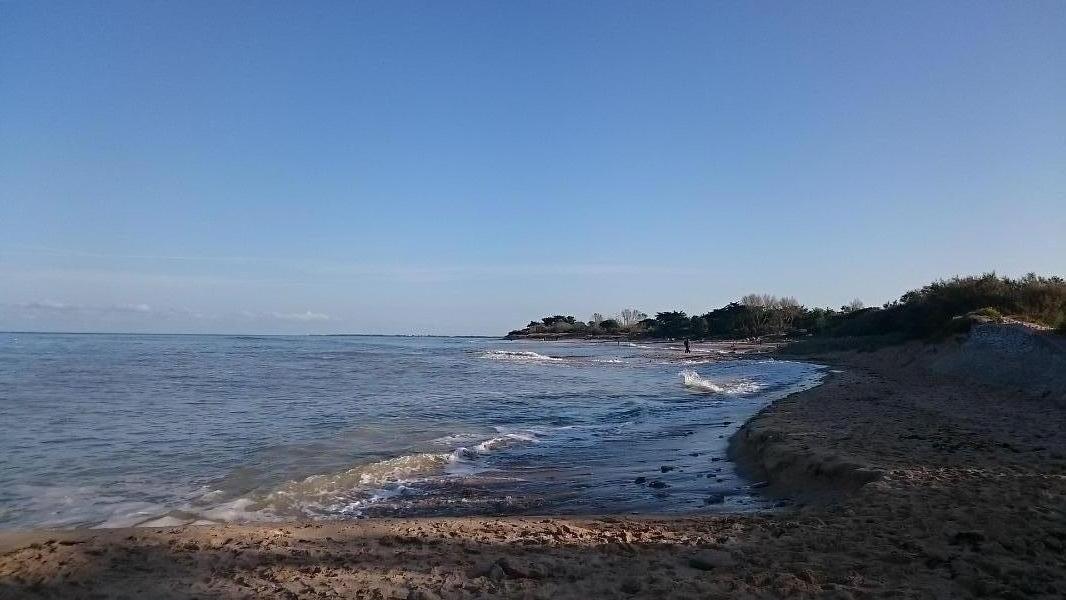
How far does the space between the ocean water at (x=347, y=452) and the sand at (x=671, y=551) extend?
1234 mm

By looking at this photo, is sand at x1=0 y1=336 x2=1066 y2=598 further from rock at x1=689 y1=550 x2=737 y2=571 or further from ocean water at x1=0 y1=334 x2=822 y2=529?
ocean water at x1=0 y1=334 x2=822 y2=529

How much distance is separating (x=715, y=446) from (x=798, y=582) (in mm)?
7963

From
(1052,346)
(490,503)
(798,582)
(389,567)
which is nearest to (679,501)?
(490,503)

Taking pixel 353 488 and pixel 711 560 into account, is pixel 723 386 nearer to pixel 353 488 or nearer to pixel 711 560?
pixel 353 488

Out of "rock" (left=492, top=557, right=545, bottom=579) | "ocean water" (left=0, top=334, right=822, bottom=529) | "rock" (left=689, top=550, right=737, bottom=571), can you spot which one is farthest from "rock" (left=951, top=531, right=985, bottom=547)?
"rock" (left=492, top=557, right=545, bottom=579)

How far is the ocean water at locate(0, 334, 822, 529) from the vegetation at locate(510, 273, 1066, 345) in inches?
550

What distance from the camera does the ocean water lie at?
818 centimetres

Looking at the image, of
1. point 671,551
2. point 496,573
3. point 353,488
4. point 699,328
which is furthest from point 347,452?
point 699,328

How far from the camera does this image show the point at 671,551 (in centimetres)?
540

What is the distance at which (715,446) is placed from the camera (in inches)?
479

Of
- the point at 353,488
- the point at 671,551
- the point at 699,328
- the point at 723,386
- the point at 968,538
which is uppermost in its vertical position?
the point at 699,328

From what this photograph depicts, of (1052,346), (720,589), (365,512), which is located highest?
(1052,346)

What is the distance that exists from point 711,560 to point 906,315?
144ft

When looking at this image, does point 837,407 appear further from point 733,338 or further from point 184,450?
point 733,338
